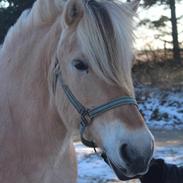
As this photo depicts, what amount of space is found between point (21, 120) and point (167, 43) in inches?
709

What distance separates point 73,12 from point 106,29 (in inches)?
8.4

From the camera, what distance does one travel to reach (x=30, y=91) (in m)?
2.86

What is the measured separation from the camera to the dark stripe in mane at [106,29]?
247cm

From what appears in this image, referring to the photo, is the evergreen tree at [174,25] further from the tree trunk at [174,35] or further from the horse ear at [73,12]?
the horse ear at [73,12]

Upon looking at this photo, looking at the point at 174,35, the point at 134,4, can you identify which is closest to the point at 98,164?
the point at 134,4

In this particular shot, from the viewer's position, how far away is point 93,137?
8.21ft

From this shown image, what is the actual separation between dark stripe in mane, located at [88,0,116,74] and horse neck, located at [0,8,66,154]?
1.07 feet

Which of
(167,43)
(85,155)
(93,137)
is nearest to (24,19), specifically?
(93,137)

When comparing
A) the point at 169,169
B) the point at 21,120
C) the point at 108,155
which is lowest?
the point at 169,169

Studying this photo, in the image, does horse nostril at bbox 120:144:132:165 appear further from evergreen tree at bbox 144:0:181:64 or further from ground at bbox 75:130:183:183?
evergreen tree at bbox 144:0:181:64

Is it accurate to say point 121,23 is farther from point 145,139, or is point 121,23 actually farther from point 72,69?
point 145,139

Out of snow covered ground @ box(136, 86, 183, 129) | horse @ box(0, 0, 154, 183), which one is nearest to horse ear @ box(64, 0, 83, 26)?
horse @ box(0, 0, 154, 183)

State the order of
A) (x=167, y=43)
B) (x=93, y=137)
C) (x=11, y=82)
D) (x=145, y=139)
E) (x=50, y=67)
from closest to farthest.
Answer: (x=145, y=139) < (x=93, y=137) < (x=50, y=67) < (x=11, y=82) < (x=167, y=43)

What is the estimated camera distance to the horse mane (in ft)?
8.05
